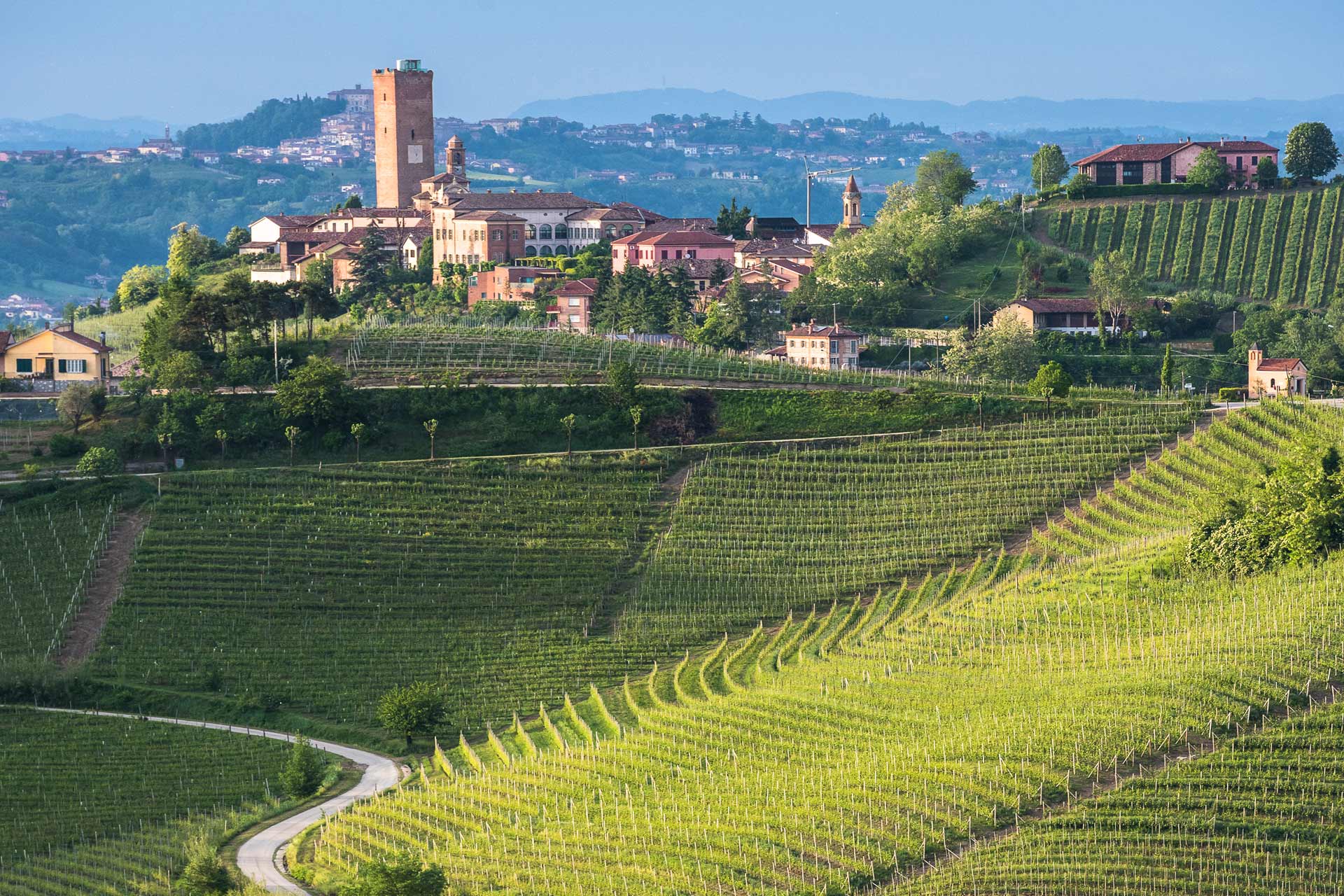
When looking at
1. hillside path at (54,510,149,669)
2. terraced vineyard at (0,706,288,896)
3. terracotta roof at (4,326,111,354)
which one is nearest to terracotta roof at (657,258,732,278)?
terracotta roof at (4,326,111,354)

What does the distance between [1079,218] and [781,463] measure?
48877 millimetres

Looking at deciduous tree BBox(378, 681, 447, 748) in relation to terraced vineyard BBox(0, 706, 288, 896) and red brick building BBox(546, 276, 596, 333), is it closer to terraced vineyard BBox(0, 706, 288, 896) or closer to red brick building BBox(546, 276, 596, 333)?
terraced vineyard BBox(0, 706, 288, 896)

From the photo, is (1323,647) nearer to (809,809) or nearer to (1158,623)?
(1158,623)

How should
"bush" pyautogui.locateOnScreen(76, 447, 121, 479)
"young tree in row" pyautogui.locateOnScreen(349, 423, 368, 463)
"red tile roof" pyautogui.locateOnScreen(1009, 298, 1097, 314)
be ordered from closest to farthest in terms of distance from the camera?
1. "bush" pyautogui.locateOnScreen(76, 447, 121, 479)
2. "young tree in row" pyautogui.locateOnScreen(349, 423, 368, 463)
3. "red tile roof" pyautogui.locateOnScreen(1009, 298, 1097, 314)

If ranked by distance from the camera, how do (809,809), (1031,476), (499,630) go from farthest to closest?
(1031,476) < (499,630) < (809,809)

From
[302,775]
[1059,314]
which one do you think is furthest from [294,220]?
[302,775]

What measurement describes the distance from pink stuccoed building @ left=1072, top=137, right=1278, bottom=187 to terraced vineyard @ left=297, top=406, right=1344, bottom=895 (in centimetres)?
6069

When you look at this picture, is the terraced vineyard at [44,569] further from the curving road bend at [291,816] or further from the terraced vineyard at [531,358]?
the terraced vineyard at [531,358]

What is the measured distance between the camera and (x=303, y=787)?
4600 cm

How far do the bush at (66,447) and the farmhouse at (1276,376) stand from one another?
41.9 m

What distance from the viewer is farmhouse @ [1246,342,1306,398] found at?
7750 centimetres

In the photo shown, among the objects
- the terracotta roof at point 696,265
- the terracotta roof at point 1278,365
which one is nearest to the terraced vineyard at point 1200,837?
the terracotta roof at point 1278,365

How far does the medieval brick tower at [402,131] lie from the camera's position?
13338 centimetres

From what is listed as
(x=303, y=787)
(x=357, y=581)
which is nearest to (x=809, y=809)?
(x=303, y=787)
